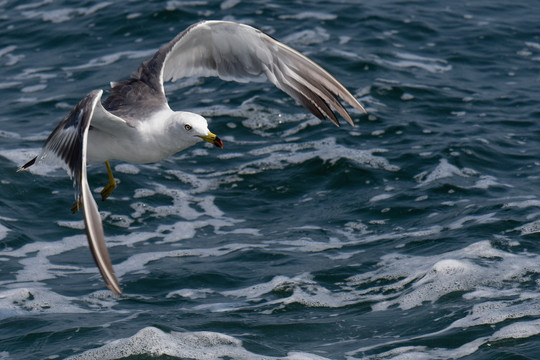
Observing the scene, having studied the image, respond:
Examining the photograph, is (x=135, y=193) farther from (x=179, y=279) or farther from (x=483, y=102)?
(x=483, y=102)

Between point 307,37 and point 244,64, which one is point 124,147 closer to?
point 244,64

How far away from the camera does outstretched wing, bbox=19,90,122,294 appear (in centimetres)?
641

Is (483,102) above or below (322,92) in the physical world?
below

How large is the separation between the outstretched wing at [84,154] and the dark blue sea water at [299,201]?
85.8 inches

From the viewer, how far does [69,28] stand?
17000 millimetres

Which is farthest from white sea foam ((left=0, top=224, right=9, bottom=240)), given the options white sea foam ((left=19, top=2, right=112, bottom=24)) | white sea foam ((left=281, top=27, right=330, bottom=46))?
white sea foam ((left=19, top=2, right=112, bottom=24))

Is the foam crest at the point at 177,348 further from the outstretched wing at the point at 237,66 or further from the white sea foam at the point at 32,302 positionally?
the outstretched wing at the point at 237,66

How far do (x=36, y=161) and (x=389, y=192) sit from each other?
5245 mm

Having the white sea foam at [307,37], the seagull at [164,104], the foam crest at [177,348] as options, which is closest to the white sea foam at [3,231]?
the seagull at [164,104]

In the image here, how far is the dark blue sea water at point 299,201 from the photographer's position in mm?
9258

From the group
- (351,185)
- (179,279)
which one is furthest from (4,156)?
(351,185)

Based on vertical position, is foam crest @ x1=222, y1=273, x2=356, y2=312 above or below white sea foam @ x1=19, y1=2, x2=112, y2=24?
below

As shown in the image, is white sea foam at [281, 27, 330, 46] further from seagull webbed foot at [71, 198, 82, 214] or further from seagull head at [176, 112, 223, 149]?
seagull webbed foot at [71, 198, 82, 214]

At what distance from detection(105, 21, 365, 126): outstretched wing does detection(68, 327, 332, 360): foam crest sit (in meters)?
2.19
